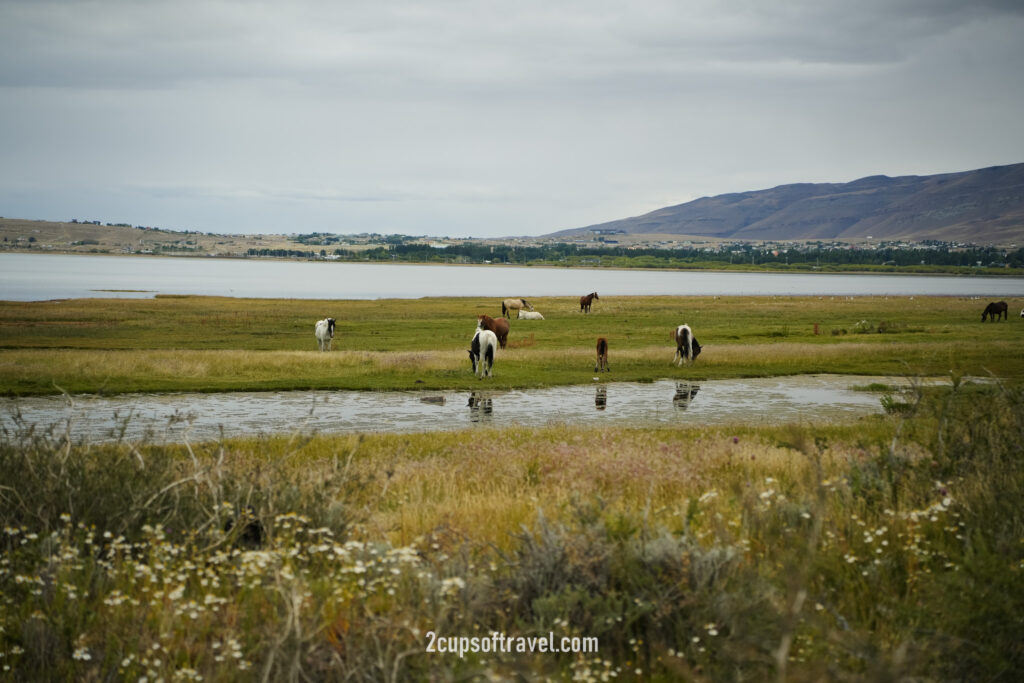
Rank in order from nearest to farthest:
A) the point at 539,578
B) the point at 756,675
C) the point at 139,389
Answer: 1. the point at 756,675
2. the point at 539,578
3. the point at 139,389

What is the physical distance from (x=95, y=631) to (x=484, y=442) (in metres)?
10.4

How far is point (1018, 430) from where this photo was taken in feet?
32.2

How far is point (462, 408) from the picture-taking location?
976 inches

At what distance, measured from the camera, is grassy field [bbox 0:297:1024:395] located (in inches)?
1194

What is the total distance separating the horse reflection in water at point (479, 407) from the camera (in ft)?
75.5

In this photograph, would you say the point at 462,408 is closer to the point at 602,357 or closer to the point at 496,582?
the point at 602,357

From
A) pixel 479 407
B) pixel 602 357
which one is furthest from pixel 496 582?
pixel 602 357

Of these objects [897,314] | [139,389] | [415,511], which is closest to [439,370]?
[139,389]

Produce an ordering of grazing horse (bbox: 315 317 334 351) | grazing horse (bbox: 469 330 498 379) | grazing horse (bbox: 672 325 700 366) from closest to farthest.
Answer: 1. grazing horse (bbox: 469 330 498 379)
2. grazing horse (bbox: 672 325 700 366)
3. grazing horse (bbox: 315 317 334 351)

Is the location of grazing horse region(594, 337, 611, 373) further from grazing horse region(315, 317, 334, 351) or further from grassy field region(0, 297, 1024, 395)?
grazing horse region(315, 317, 334, 351)

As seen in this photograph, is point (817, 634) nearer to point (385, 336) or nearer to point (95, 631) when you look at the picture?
point (95, 631)

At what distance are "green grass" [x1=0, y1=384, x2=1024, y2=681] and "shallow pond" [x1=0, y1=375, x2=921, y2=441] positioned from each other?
1238cm

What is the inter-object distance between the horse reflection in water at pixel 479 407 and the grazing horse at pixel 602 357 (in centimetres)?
682

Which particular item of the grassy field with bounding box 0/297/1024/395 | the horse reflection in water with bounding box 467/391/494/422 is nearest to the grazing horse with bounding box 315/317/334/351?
the grassy field with bounding box 0/297/1024/395
